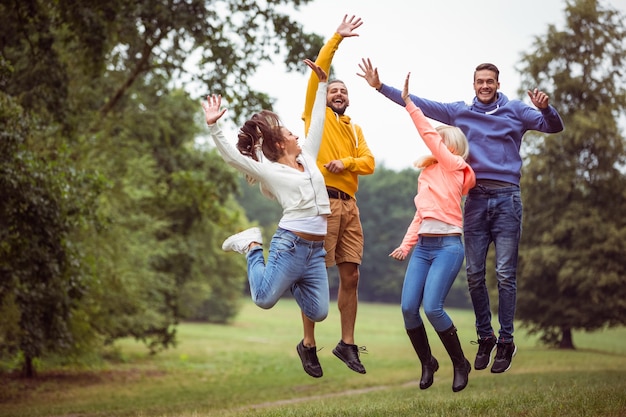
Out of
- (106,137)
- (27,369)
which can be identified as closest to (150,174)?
(106,137)

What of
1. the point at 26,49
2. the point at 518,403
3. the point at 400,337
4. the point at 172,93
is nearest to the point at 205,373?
the point at 172,93

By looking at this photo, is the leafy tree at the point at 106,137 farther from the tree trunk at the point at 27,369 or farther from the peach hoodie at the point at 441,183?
the peach hoodie at the point at 441,183

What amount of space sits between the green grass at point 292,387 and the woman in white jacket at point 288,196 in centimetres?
216

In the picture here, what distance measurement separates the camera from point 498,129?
799 cm

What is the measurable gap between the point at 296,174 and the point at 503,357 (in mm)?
2867

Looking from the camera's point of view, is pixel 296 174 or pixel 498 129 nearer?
pixel 296 174

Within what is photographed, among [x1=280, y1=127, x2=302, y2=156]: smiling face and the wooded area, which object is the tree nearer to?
the wooded area

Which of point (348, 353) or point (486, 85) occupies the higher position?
point (486, 85)

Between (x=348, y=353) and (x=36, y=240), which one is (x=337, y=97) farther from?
(x=36, y=240)

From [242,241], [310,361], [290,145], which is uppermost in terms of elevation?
[290,145]

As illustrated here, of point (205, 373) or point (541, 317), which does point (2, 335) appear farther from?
point (541, 317)

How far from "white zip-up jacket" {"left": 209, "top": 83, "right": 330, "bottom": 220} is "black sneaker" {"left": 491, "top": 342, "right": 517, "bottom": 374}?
7.74 ft

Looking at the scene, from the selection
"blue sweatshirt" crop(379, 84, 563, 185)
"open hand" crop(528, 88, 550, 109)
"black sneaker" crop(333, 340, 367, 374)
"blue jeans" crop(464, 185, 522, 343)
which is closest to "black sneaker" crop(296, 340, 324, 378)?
"black sneaker" crop(333, 340, 367, 374)

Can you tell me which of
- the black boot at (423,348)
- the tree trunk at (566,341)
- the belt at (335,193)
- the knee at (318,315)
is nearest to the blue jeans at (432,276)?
the black boot at (423,348)
